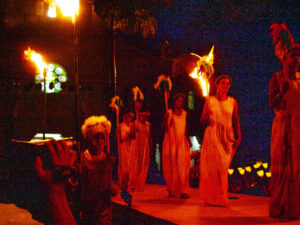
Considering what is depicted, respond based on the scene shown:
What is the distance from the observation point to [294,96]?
249 inches

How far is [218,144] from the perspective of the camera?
26.6ft

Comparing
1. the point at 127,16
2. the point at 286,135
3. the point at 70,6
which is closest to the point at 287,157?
the point at 286,135

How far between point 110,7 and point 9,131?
727 centimetres

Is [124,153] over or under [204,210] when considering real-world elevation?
over

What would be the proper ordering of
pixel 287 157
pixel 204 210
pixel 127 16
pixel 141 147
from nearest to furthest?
pixel 287 157 → pixel 204 210 → pixel 141 147 → pixel 127 16

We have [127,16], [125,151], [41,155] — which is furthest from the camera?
[127,16]

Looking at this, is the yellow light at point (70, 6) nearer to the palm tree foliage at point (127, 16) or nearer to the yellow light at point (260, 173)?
the yellow light at point (260, 173)

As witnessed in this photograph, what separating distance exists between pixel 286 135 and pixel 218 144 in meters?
1.92

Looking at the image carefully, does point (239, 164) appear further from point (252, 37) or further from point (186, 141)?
point (252, 37)

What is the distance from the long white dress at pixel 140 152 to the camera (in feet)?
39.8

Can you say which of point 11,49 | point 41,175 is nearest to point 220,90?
point 41,175

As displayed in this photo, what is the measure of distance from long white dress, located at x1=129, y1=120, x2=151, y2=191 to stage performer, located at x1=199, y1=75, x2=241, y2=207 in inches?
159

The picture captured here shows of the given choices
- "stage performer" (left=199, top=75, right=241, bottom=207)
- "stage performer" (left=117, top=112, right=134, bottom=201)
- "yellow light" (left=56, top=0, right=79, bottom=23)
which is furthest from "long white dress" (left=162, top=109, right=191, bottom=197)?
"yellow light" (left=56, top=0, right=79, bottom=23)

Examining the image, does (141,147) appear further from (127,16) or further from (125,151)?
(127,16)
